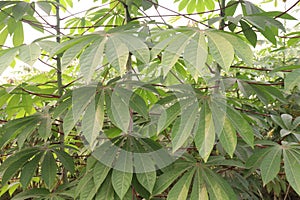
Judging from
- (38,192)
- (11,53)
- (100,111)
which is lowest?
(38,192)

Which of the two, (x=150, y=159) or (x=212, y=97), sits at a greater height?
(x=212, y=97)

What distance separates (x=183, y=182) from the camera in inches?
33.1

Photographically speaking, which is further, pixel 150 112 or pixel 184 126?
pixel 150 112

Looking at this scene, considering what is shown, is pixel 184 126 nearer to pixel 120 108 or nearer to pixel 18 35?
pixel 120 108

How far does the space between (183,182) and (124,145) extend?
167mm

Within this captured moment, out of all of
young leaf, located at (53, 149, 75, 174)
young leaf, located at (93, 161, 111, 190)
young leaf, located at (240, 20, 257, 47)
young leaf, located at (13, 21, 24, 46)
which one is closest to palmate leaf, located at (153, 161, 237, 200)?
young leaf, located at (93, 161, 111, 190)

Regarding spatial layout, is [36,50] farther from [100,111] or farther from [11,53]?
[100,111]

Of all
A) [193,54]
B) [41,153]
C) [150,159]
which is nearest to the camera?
[193,54]

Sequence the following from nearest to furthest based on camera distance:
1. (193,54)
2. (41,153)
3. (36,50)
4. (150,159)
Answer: (193,54) → (36,50) → (150,159) → (41,153)

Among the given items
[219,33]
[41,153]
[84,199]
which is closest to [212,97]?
[219,33]

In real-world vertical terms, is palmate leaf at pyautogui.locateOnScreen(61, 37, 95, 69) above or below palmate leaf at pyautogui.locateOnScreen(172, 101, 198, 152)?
above

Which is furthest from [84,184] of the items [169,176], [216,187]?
[216,187]

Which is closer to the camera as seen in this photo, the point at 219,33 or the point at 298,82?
the point at 219,33

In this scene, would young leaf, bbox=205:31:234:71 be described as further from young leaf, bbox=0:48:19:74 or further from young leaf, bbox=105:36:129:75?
young leaf, bbox=0:48:19:74
